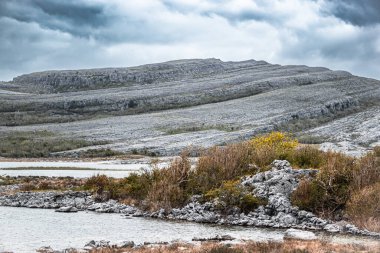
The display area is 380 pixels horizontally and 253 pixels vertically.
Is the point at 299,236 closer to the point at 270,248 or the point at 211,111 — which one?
the point at 270,248

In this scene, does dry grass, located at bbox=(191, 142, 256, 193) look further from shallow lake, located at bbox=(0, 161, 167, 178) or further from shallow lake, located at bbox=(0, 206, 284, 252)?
shallow lake, located at bbox=(0, 161, 167, 178)

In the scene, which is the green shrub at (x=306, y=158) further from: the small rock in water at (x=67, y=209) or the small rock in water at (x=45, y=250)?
the small rock in water at (x=45, y=250)

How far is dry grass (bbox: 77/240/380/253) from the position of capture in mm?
18781

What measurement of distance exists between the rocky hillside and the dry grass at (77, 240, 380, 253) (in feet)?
223

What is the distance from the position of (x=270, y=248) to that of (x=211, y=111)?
12333 cm

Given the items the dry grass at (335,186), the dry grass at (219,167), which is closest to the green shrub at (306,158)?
the dry grass at (219,167)

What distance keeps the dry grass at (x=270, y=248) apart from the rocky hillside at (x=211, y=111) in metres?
67.8

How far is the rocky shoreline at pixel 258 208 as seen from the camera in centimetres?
2930

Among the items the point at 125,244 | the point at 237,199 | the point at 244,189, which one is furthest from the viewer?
the point at 244,189

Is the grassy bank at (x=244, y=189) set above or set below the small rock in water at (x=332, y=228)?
above

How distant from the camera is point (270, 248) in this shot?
763 inches

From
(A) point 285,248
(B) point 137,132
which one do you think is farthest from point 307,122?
(A) point 285,248

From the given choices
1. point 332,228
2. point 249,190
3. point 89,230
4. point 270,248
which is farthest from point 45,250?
point 249,190

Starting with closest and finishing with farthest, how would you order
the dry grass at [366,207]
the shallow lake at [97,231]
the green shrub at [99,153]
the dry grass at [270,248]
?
the dry grass at [270,248]
the shallow lake at [97,231]
the dry grass at [366,207]
the green shrub at [99,153]
